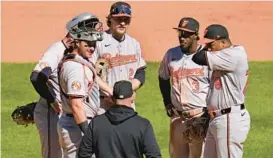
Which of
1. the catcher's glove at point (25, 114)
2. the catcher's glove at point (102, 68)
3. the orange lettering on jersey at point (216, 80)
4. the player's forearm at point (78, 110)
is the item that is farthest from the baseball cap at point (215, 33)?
the catcher's glove at point (25, 114)

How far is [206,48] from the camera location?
7.71 metres

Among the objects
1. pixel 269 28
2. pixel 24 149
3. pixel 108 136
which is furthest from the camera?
pixel 269 28

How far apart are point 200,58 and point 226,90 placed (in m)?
0.39

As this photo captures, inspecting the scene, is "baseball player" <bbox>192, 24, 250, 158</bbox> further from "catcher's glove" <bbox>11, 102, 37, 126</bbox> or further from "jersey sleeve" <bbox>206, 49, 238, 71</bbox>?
"catcher's glove" <bbox>11, 102, 37, 126</bbox>

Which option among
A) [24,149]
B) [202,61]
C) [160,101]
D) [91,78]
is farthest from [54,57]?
[160,101]

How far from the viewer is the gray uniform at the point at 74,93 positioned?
6.51 metres

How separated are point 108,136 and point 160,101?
28.8 feet

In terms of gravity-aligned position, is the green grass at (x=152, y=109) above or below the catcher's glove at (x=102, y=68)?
below

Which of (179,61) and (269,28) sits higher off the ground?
(179,61)

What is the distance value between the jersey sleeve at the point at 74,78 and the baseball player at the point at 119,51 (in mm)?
1711

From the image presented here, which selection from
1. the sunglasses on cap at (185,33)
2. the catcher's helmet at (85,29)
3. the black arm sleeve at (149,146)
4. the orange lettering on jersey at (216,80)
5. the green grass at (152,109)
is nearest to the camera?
the black arm sleeve at (149,146)

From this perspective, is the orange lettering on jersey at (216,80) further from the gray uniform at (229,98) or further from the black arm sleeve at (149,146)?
the black arm sleeve at (149,146)

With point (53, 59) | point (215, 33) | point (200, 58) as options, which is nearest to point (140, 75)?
point (200, 58)

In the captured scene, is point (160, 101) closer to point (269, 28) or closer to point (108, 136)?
point (269, 28)
